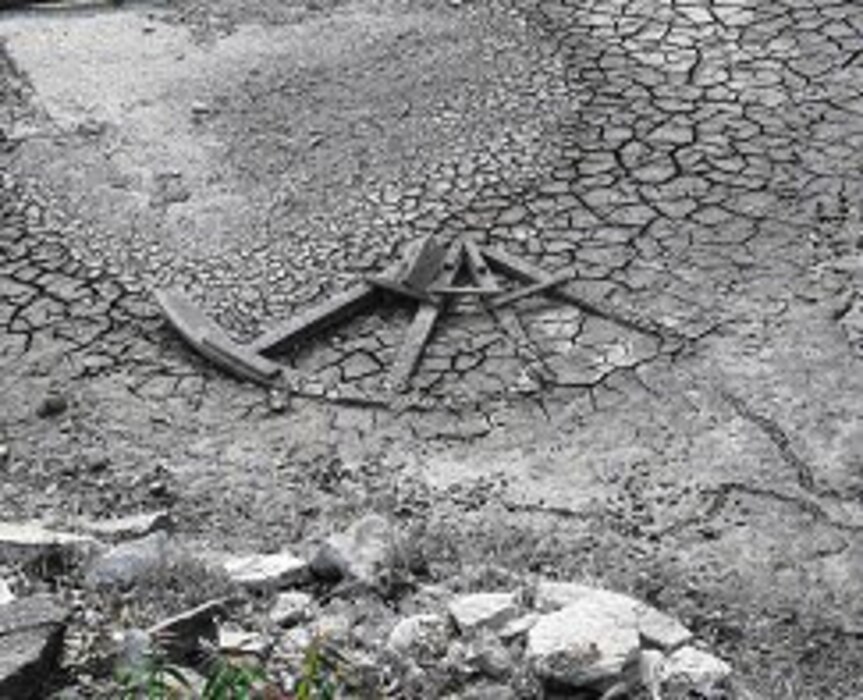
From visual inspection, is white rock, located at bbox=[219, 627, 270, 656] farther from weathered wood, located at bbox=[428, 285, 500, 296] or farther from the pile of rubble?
weathered wood, located at bbox=[428, 285, 500, 296]

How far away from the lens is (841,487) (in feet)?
17.3

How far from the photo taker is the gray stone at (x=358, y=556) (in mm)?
4707

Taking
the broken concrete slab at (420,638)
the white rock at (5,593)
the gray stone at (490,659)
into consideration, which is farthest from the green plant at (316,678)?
the white rock at (5,593)

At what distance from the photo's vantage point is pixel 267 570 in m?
4.73

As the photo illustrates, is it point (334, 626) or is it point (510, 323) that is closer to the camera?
point (334, 626)

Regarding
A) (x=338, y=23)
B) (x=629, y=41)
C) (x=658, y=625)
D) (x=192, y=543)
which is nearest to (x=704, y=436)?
(x=658, y=625)

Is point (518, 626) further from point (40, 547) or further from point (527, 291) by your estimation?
point (527, 291)

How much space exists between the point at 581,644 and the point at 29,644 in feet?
4.15

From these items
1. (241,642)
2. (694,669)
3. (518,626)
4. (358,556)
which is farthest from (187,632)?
(694,669)

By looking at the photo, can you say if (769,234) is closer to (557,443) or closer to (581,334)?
(581,334)

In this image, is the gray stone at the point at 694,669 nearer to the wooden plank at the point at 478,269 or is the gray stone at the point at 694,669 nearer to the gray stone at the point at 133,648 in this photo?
the gray stone at the point at 133,648

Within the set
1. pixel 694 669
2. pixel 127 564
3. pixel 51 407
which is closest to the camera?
pixel 694 669

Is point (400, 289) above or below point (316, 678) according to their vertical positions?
below

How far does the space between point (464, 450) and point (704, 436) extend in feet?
2.40
